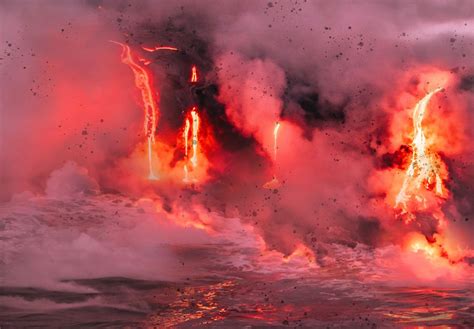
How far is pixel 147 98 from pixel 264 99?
145cm

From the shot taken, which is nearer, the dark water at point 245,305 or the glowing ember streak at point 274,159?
the dark water at point 245,305

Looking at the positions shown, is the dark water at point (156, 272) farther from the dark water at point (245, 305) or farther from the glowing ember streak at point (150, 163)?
the glowing ember streak at point (150, 163)

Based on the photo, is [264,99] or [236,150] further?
[236,150]

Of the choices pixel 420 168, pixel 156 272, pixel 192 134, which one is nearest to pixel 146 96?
pixel 192 134

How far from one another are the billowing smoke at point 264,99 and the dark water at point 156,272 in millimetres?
314

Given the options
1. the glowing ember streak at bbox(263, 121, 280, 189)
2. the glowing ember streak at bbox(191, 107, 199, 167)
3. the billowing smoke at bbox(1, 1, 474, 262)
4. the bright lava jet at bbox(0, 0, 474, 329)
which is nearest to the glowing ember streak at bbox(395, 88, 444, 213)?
the bright lava jet at bbox(0, 0, 474, 329)

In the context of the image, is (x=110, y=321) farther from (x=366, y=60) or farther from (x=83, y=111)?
(x=366, y=60)

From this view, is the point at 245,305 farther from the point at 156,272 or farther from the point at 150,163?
the point at 150,163

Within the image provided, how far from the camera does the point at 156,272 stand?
11.2m

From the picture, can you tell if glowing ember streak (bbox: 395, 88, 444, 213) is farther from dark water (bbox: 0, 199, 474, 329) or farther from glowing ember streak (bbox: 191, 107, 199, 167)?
glowing ember streak (bbox: 191, 107, 199, 167)

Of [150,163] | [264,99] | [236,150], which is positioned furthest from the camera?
[236,150]

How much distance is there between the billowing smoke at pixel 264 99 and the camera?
1115 cm

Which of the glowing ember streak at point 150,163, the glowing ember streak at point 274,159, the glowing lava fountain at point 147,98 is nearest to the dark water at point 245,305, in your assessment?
the glowing ember streak at point 274,159

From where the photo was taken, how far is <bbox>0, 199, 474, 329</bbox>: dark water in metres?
10.8
